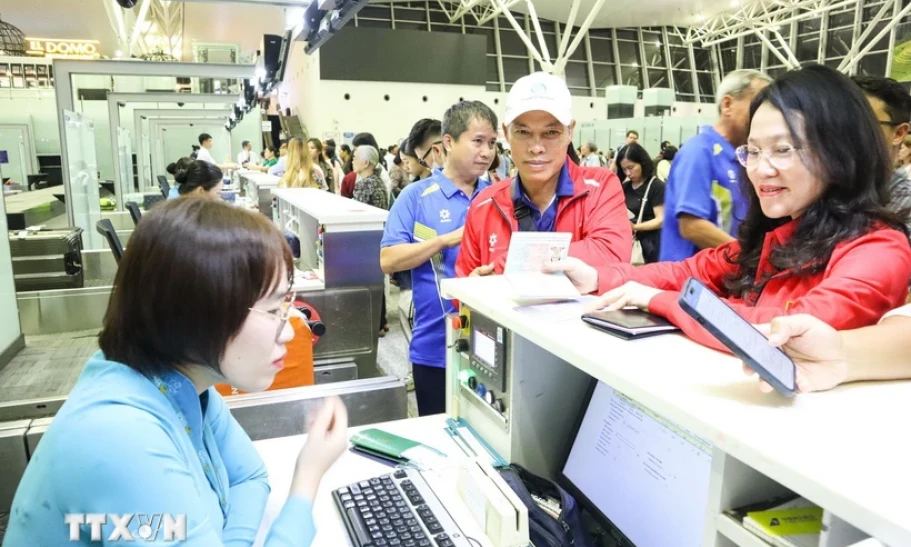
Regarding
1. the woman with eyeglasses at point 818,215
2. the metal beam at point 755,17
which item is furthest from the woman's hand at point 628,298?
the metal beam at point 755,17

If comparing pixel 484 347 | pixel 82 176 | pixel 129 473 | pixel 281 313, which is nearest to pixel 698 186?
pixel 484 347

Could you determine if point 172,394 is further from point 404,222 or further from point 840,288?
point 404,222

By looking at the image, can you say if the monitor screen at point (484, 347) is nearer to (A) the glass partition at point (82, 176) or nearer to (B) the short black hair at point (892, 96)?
(B) the short black hair at point (892, 96)

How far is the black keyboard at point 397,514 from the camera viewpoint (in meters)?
1.11

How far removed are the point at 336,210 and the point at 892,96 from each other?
8.48ft

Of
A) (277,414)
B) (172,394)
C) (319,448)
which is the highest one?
(172,394)

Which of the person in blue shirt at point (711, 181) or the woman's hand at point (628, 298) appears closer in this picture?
the woman's hand at point (628, 298)

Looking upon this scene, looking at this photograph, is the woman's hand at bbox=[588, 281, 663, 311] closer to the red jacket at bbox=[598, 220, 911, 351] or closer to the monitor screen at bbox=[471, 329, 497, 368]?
the red jacket at bbox=[598, 220, 911, 351]

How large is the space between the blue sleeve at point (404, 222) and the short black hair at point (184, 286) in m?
1.36

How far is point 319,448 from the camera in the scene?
1090mm

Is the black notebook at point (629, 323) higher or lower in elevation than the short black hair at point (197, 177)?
lower

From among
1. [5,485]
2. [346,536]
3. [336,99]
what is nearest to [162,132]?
[336,99]

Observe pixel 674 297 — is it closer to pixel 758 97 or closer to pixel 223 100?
pixel 758 97

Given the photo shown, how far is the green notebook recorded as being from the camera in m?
1.41
